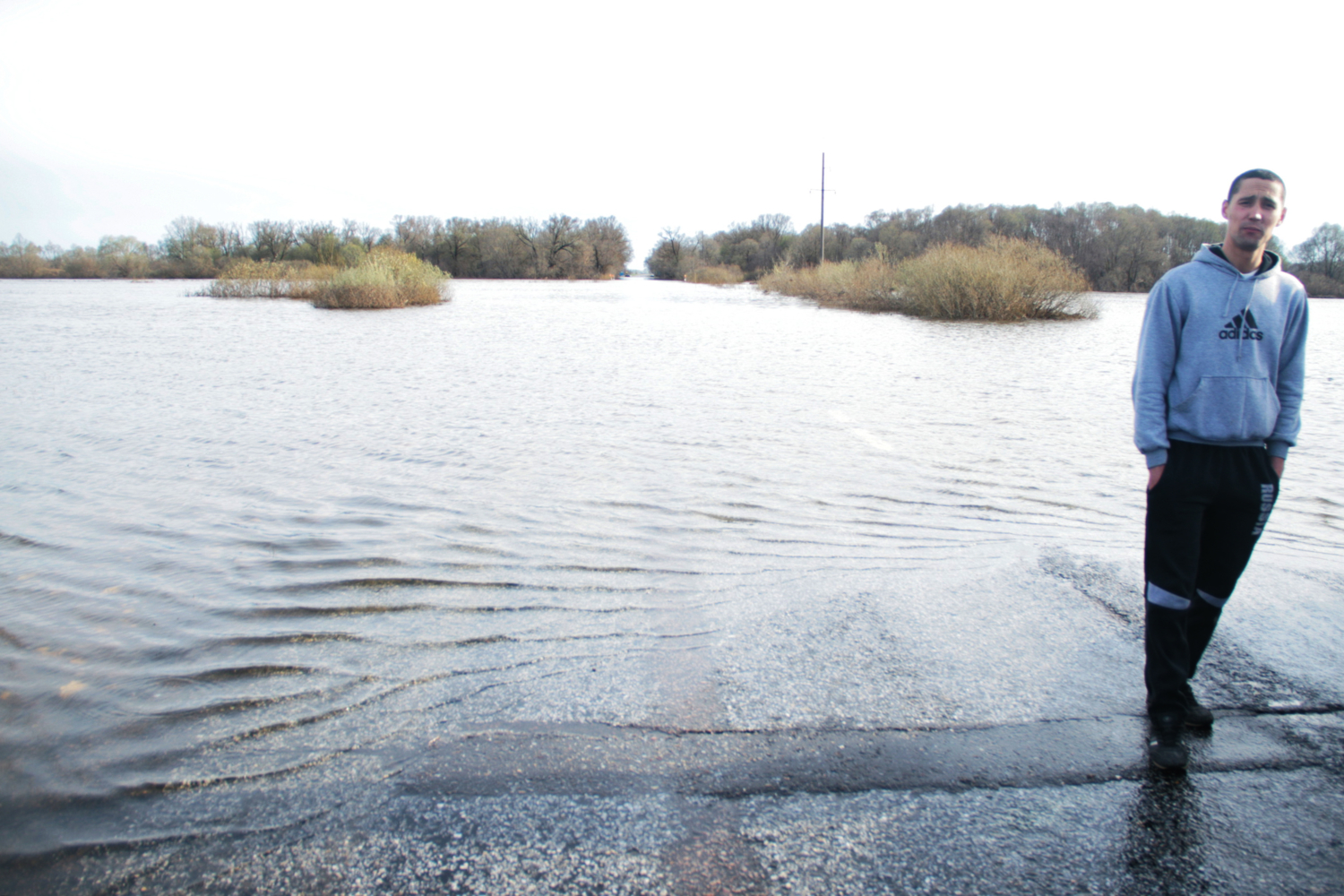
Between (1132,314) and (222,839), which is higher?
→ (1132,314)

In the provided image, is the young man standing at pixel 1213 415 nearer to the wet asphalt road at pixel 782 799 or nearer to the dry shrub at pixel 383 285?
the wet asphalt road at pixel 782 799

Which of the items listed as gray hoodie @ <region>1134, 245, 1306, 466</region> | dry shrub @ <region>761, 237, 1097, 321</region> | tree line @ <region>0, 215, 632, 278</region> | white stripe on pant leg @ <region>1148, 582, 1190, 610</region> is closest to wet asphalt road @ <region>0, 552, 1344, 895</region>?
white stripe on pant leg @ <region>1148, 582, 1190, 610</region>

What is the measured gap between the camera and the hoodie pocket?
273 centimetres

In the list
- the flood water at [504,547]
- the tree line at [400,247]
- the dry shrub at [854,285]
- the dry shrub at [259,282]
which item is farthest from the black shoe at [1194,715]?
the tree line at [400,247]

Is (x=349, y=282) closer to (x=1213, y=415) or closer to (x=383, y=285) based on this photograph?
(x=383, y=285)

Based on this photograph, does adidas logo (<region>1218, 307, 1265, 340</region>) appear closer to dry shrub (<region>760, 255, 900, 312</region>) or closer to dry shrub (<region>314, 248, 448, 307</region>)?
dry shrub (<region>760, 255, 900, 312</region>)

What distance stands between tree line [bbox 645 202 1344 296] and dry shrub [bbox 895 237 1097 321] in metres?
21.0

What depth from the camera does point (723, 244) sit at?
Answer: 376 feet

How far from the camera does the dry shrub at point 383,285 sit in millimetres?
35031

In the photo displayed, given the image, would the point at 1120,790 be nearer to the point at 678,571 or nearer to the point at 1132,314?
the point at 678,571

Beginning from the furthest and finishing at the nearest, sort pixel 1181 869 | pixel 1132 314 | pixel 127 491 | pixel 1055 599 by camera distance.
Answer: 1. pixel 1132 314
2. pixel 127 491
3. pixel 1055 599
4. pixel 1181 869

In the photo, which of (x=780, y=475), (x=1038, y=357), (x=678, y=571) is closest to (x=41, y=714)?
(x=678, y=571)

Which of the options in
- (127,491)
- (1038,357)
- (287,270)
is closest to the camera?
(127,491)

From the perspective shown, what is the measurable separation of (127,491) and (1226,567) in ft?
23.4
